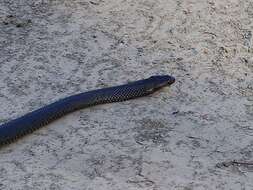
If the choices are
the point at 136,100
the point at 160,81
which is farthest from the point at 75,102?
the point at 160,81

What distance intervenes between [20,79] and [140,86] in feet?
4.26

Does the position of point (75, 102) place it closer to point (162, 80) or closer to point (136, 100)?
point (136, 100)

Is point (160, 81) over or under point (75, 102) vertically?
over

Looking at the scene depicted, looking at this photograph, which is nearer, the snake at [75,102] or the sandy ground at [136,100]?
the sandy ground at [136,100]

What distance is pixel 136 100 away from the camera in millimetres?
6848

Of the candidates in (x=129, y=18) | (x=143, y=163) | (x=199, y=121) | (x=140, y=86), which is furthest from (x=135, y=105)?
(x=129, y=18)

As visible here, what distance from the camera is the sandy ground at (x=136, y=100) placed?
5.57m

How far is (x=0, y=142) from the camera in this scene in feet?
19.5

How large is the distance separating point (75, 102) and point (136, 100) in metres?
0.65

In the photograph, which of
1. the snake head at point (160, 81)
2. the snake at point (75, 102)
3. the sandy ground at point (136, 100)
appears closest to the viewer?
the sandy ground at point (136, 100)

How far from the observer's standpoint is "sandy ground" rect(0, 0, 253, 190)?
5.57 m

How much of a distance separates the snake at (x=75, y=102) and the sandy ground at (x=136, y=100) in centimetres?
7

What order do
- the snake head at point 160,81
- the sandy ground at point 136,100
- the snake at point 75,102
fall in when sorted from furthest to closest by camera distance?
the snake head at point 160,81 < the snake at point 75,102 < the sandy ground at point 136,100

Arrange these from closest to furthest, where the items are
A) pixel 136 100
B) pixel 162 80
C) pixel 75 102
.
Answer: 1. pixel 75 102
2. pixel 136 100
3. pixel 162 80
